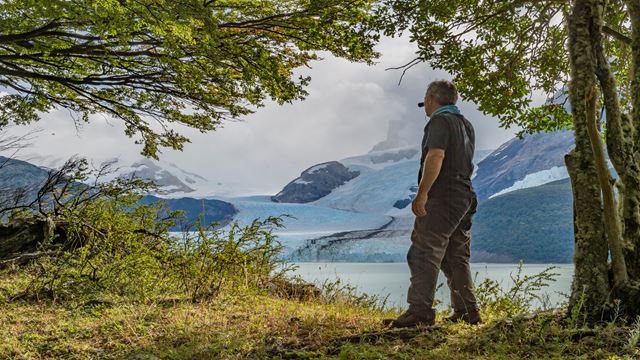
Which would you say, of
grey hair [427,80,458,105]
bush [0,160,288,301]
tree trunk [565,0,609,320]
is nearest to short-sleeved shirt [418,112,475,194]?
grey hair [427,80,458,105]

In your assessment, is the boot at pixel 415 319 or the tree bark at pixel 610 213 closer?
the tree bark at pixel 610 213

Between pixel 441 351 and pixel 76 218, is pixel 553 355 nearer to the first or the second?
pixel 441 351

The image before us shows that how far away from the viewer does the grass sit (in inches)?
150

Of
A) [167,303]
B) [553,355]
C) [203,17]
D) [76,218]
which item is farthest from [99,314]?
[553,355]

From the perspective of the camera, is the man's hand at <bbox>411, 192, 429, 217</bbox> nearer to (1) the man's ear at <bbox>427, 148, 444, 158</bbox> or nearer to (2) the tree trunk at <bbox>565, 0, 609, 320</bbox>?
(1) the man's ear at <bbox>427, 148, 444, 158</bbox>

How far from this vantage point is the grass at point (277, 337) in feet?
12.5

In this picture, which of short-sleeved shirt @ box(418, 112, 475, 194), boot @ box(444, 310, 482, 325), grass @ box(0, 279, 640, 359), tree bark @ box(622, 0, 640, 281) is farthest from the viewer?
boot @ box(444, 310, 482, 325)

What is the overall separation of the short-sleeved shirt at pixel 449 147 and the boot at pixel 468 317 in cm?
121

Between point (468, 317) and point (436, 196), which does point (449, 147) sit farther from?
point (468, 317)

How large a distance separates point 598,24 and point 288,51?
17.7ft

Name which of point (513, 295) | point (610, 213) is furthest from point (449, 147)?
point (513, 295)

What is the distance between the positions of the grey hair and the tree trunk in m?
1.09

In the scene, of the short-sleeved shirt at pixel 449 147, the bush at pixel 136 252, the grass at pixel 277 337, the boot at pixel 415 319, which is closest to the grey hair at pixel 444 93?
the short-sleeved shirt at pixel 449 147

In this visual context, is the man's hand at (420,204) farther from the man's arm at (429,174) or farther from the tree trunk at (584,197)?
the tree trunk at (584,197)
